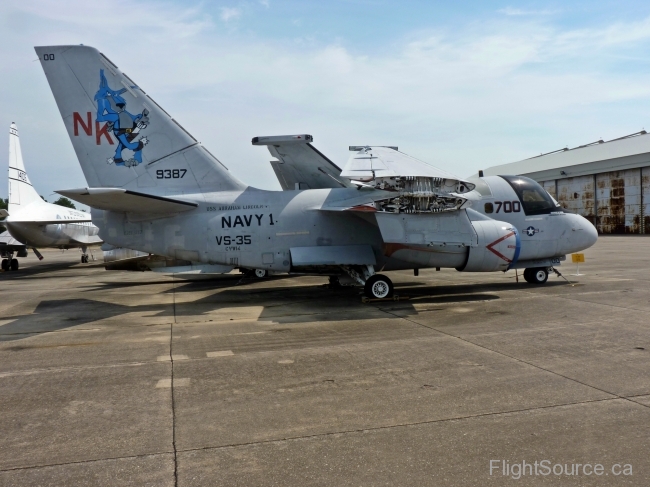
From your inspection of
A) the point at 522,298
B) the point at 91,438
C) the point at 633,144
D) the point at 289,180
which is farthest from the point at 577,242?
the point at 633,144

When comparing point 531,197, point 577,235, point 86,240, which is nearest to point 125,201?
point 531,197

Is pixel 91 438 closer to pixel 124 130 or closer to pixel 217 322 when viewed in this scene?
pixel 217 322

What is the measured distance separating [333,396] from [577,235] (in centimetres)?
1122

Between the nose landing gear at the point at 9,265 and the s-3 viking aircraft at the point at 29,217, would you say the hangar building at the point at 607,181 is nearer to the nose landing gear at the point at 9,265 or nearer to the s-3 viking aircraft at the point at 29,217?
the s-3 viking aircraft at the point at 29,217

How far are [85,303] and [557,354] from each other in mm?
11935

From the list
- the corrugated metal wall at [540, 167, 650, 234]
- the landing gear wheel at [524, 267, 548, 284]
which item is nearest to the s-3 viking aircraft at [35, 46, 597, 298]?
the landing gear wheel at [524, 267, 548, 284]

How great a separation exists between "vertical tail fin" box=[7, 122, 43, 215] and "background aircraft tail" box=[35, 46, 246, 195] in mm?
18385

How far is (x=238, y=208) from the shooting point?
A: 1296cm

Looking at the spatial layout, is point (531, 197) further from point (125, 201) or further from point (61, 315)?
point (61, 315)

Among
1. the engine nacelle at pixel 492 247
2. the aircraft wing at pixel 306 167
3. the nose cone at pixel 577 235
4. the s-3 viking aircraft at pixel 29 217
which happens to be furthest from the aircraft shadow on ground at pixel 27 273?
the nose cone at pixel 577 235

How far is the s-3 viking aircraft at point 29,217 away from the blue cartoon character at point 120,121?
15.8m

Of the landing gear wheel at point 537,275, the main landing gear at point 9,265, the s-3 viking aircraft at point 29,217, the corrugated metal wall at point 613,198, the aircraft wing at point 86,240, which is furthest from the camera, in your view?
the corrugated metal wall at point 613,198

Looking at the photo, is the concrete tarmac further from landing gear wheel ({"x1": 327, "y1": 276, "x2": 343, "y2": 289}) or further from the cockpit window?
landing gear wheel ({"x1": 327, "y1": 276, "x2": 343, "y2": 289})

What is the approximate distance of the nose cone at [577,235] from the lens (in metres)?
14.5
